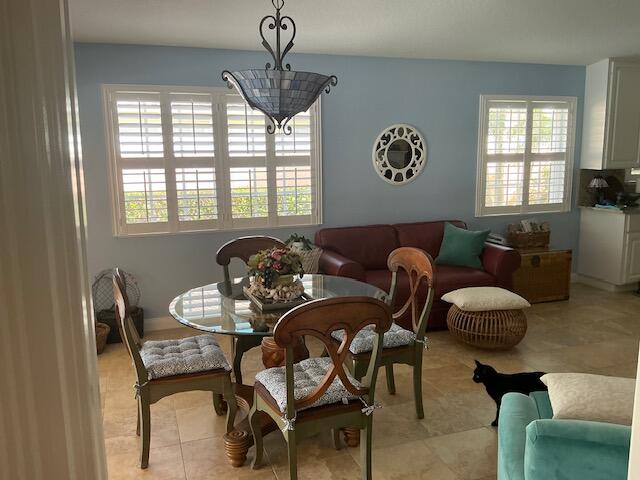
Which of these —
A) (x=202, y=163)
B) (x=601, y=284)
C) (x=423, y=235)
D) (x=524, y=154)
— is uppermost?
(x=524, y=154)

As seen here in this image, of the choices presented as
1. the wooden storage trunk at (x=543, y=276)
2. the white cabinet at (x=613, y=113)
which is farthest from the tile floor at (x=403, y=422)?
the white cabinet at (x=613, y=113)

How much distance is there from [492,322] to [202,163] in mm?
2745

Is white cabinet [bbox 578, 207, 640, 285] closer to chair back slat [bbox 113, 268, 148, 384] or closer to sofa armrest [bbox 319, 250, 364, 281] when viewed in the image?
sofa armrest [bbox 319, 250, 364, 281]

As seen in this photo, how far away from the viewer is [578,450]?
1506 millimetres

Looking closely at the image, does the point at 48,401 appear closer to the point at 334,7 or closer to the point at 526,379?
the point at 526,379

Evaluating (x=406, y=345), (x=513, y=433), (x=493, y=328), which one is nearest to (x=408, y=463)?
(x=406, y=345)

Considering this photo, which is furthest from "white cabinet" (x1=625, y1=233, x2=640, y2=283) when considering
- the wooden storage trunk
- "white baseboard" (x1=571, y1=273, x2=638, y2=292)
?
the wooden storage trunk

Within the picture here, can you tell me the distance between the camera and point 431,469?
2594 mm

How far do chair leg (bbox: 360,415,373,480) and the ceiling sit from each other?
8.22 ft

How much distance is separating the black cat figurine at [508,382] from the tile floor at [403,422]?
0.25m

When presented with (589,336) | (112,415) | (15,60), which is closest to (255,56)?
(112,415)

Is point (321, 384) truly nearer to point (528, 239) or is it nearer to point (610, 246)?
point (528, 239)

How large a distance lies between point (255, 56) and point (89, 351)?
14.1ft

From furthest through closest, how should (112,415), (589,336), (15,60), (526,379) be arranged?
(589,336), (112,415), (526,379), (15,60)
